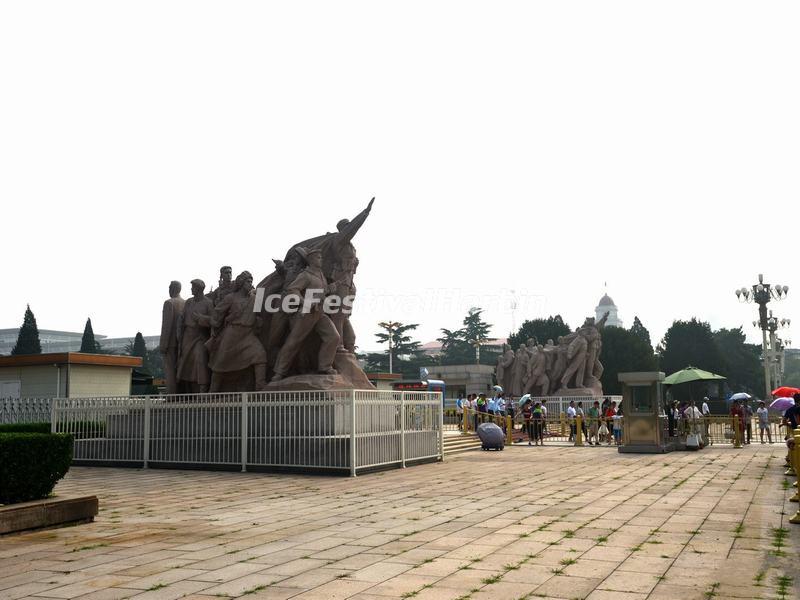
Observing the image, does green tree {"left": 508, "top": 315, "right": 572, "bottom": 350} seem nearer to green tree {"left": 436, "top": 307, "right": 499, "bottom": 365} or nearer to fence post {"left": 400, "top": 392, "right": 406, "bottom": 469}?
green tree {"left": 436, "top": 307, "right": 499, "bottom": 365}

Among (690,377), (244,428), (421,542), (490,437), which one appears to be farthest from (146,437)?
(690,377)

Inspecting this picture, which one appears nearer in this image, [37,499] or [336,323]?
[37,499]

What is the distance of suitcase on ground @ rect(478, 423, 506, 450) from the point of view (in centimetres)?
1992

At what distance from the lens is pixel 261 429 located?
13.7 meters

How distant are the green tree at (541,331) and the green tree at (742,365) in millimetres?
13652

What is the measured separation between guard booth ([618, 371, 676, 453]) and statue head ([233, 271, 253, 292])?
9.30 meters

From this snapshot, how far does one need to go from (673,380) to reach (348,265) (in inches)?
455

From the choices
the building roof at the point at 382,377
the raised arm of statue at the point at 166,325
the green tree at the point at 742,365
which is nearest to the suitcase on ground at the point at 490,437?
the raised arm of statue at the point at 166,325


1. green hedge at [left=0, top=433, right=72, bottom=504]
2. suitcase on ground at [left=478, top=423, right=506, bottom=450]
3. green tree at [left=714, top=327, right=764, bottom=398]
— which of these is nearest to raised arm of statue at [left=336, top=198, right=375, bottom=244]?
suitcase on ground at [left=478, top=423, right=506, bottom=450]

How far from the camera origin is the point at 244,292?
623 inches

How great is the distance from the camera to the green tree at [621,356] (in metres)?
54.2

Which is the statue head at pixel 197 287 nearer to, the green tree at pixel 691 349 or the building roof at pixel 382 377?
the building roof at pixel 382 377

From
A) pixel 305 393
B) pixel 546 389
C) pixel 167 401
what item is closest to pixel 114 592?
pixel 305 393

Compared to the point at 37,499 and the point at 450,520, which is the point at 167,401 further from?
the point at 450,520
